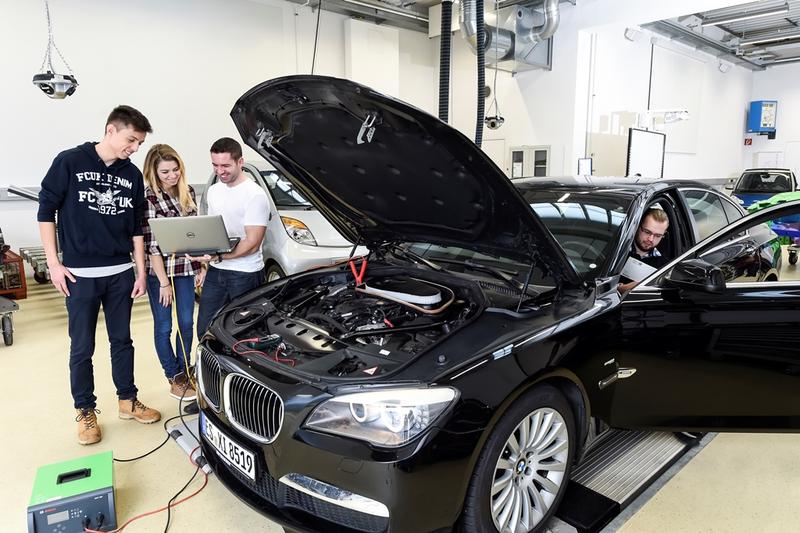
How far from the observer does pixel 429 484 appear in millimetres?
1327

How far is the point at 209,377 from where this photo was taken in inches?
69.3

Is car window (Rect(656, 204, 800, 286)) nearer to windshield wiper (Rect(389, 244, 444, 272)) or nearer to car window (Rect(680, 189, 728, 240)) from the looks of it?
car window (Rect(680, 189, 728, 240))

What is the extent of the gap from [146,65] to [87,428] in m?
5.73

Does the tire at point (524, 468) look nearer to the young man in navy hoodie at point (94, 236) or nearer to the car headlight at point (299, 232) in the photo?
the young man in navy hoodie at point (94, 236)

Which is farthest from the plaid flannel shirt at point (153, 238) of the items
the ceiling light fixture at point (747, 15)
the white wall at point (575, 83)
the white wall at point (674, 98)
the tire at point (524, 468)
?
the ceiling light fixture at point (747, 15)

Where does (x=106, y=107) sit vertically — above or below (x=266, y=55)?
below

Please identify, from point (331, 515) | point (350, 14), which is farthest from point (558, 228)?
point (350, 14)

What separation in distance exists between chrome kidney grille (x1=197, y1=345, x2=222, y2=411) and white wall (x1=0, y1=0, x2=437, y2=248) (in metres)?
5.10

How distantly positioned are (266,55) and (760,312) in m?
7.56

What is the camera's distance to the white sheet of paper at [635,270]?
7.00 ft

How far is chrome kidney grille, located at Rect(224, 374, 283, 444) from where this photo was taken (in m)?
1.46

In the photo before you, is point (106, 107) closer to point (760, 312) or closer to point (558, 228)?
point (558, 228)

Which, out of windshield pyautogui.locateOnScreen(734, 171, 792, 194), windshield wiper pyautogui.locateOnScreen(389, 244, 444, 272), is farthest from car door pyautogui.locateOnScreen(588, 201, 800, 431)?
windshield pyautogui.locateOnScreen(734, 171, 792, 194)

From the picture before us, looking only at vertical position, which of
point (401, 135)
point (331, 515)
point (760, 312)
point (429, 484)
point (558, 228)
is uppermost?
point (401, 135)
